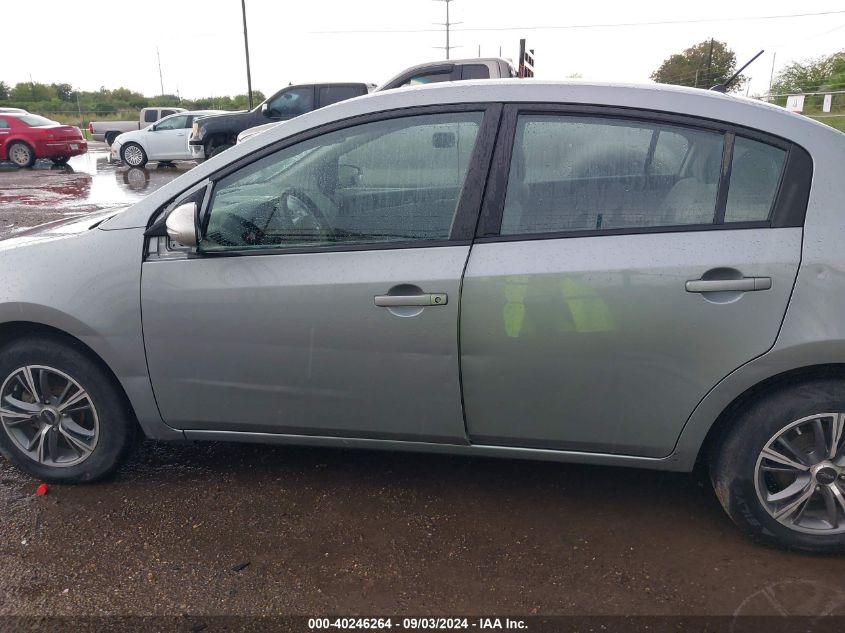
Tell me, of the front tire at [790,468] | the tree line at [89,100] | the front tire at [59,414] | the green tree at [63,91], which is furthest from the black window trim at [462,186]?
the green tree at [63,91]

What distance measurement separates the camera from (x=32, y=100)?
57.3 meters

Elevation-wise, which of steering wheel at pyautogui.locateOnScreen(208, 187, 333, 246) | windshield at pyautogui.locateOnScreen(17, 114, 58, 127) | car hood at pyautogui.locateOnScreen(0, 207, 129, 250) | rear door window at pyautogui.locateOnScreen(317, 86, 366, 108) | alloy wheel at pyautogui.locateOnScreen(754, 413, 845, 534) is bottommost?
alloy wheel at pyautogui.locateOnScreen(754, 413, 845, 534)

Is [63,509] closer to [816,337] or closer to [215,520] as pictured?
[215,520]

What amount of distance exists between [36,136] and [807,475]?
22251 mm

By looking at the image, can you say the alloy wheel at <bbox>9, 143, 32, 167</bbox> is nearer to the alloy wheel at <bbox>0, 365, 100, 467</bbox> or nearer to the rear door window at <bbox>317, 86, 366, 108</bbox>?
the rear door window at <bbox>317, 86, 366, 108</bbox>

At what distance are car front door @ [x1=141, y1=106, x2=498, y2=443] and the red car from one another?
20323 mm

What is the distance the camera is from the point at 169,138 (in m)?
20.2

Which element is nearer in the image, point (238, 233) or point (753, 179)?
point (753, 179)

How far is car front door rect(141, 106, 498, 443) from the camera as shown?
2623 millimetres

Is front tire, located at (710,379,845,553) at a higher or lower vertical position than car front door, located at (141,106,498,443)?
lower

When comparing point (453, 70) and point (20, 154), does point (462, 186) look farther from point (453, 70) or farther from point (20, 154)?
point (20, 154)

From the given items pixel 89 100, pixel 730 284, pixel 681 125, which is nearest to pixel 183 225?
pixel 681 125

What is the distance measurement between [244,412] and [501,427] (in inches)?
43.0

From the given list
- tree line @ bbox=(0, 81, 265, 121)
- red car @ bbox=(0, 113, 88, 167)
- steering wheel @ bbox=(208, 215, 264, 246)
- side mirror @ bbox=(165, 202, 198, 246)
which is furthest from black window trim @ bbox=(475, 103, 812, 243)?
tree line @ bbox=(0, 81, 265, 121)
